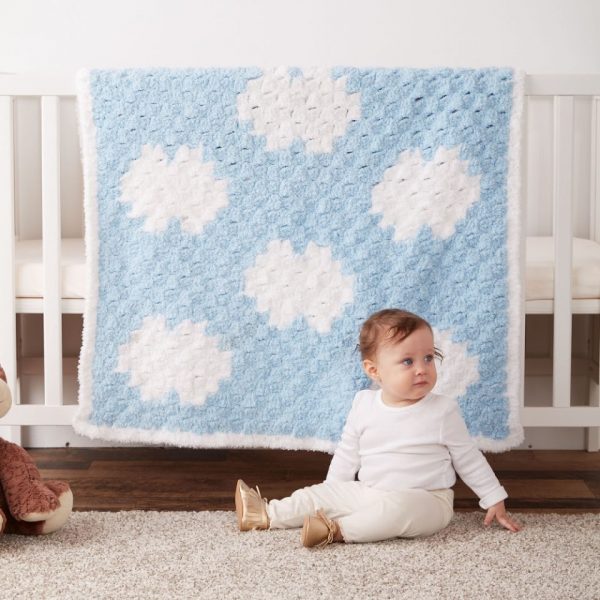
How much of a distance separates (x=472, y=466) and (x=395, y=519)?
16cm

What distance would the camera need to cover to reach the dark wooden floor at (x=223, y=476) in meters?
1.54

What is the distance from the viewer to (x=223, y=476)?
1707 millimetres

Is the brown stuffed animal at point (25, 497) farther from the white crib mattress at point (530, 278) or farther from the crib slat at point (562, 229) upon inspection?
the crib slat at point (562, 229)

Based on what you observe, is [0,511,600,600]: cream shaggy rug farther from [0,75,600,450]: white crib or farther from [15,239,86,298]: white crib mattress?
[15,239,86,298]: white crib mattress

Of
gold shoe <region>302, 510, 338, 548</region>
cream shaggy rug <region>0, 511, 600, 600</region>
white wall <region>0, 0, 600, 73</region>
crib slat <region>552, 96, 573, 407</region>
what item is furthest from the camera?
white wall <region>0, 0, 600, 73</region>

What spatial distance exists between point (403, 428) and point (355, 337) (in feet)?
0.60

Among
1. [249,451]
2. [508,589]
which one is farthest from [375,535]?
[249,451]

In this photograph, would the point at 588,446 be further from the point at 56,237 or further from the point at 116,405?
the point at 56,237

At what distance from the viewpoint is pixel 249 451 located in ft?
6.18

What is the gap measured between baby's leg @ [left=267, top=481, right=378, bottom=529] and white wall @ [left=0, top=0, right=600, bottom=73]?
1.11 meters

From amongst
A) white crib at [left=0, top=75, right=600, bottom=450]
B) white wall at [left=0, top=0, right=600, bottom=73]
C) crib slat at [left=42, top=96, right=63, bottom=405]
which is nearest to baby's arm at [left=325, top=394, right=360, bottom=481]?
white crib at [left=0, top=75, right=600, bottom=450]

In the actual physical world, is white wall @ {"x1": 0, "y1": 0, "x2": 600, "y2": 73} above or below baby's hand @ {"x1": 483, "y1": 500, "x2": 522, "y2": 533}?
above

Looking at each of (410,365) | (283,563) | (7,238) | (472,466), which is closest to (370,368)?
(410,365)

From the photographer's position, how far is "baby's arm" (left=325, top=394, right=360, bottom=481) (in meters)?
1.45
